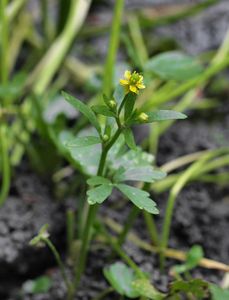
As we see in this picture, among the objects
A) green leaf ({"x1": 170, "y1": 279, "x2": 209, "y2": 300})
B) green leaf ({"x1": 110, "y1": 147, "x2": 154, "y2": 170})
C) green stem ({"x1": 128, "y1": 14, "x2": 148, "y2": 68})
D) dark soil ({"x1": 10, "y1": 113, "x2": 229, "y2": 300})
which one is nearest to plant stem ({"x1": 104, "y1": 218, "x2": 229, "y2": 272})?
dark soil ({"x1": 10, "y1": 113, "x2": 229, "y2": 300})

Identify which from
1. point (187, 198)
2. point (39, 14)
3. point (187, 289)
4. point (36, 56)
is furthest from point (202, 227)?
point (39, 14)

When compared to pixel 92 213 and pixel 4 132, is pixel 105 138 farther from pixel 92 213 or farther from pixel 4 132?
pixel 4 132

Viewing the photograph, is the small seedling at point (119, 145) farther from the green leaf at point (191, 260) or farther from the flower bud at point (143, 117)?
the green leaf at point (191, 260)

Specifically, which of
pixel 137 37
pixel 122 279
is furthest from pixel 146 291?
pixel 137 37

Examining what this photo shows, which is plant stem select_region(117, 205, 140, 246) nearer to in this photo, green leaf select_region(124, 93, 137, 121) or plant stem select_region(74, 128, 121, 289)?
plant stem select_region(74, 128, 121, 289)

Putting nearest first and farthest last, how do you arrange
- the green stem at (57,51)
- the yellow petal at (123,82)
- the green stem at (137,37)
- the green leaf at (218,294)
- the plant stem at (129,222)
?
the yellow petal at (123,82) < the green leaf at (218,294) < the plant stem at (129,222) < the green stem at (57,51) < the green stem at (137,37)


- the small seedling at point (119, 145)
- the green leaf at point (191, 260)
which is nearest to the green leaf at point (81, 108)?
the small seedling at point (119, 145)

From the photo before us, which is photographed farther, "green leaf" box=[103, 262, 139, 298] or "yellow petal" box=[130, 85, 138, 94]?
"green leaf" box=[103, 262, 139, 298]
